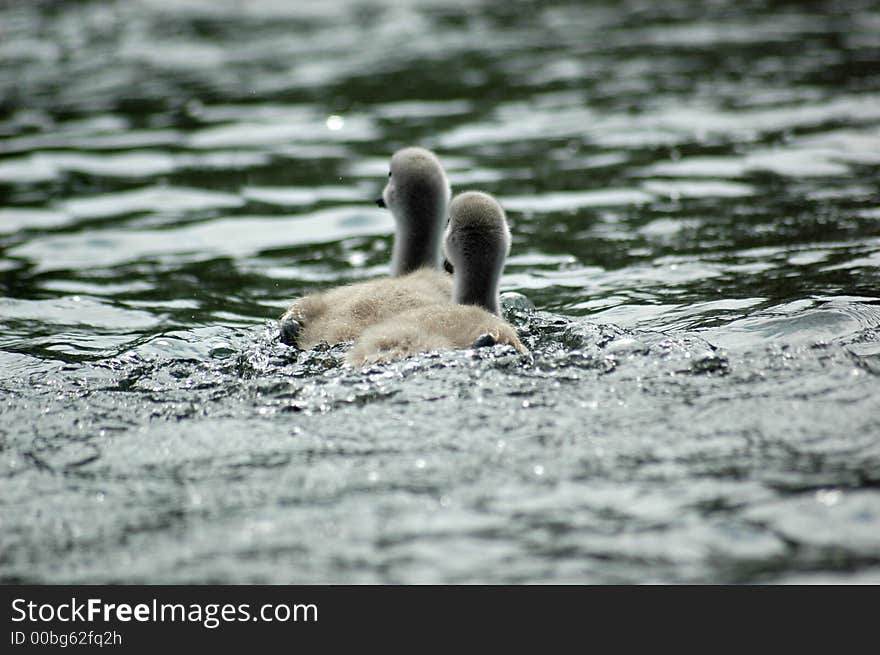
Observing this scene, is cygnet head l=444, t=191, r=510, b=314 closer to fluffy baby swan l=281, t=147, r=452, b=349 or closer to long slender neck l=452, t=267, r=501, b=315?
long slender neck l=452, t=267, r=501, b=315

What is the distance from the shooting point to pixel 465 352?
6227 mm

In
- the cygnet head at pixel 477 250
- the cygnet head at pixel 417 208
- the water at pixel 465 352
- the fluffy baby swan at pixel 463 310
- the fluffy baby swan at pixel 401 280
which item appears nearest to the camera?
the water at pixel 465 352

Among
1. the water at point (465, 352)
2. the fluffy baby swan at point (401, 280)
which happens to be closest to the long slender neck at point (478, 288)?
the fluffy baby swan at point (401, 280)

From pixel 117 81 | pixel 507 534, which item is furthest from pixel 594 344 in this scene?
pixel 117 81

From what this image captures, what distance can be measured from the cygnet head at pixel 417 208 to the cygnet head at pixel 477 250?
3.23 ft

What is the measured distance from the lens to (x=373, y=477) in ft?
16.6

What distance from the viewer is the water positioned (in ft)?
15.1

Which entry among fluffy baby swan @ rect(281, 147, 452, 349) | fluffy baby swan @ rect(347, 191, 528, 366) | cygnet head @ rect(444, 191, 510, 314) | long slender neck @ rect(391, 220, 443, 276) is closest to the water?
fluffy baby swan @ rect(347, 191, 528, 366)

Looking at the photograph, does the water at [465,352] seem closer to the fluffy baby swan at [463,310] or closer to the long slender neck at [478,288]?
the fluffy baby swan at [463,310]

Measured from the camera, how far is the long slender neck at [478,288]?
7.45 m

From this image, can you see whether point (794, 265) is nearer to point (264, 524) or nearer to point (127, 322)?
A: point (127, 322)

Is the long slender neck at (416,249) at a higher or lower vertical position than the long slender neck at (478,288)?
higher

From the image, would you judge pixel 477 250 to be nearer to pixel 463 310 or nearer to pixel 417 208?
pixel 463 310

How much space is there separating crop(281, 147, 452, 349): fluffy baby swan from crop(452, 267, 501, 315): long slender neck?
0.61 feet
